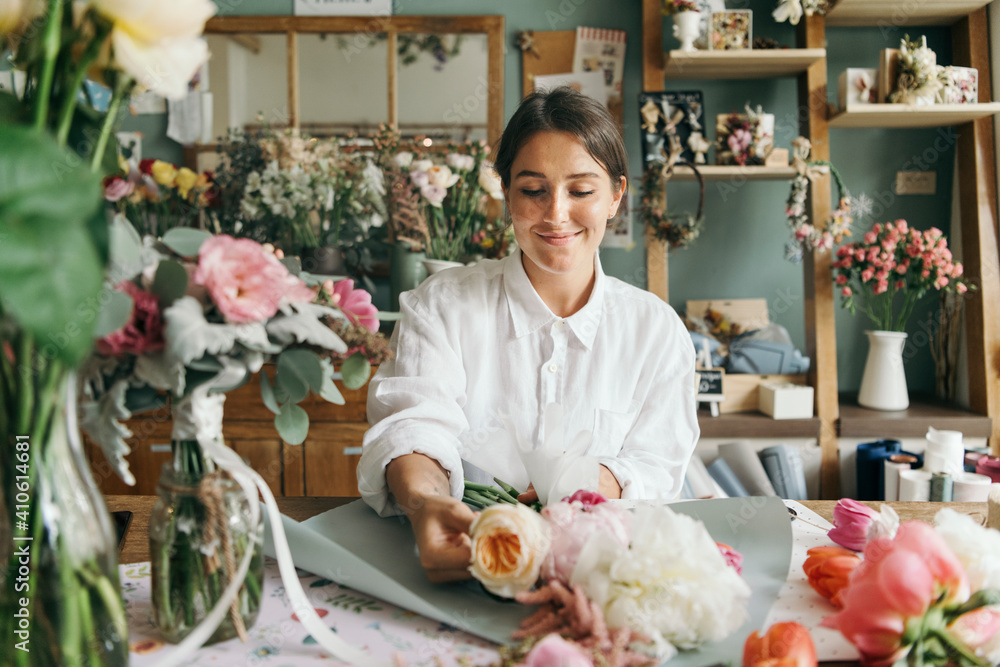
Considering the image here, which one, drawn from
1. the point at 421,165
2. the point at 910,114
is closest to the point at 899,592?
the point at 421,165

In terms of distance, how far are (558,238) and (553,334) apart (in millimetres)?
192

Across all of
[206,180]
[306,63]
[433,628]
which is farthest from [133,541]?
[306,63]

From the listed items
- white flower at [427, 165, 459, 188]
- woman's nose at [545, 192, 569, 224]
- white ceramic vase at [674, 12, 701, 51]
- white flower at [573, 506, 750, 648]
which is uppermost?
white ceramic vase at [674, 12, 701, 51]

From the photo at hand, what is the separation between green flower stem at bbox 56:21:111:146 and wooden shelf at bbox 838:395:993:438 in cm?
244

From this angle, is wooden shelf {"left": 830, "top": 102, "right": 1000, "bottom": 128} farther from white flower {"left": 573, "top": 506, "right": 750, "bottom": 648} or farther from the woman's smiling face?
white flower {"left": 573, "top": 506, "right": 750, "bottom": 648}

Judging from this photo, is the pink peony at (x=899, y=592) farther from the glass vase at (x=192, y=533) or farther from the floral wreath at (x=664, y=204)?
the floral wreath at (x=664, y=204)

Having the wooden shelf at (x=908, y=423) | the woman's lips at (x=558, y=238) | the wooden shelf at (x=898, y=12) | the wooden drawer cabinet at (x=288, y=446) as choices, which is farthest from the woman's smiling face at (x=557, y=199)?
the wooden shelf at (x=898, y=12)

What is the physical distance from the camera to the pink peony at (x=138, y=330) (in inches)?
20.6

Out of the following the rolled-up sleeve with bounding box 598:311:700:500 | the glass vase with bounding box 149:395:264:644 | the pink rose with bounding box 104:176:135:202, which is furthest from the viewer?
the rolled-up sleeve with bounding box 598:311:700:500

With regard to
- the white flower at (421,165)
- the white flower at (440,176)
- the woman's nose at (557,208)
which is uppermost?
the white flower at (421,165)

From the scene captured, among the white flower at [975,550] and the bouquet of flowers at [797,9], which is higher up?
the bouquet of flowers at [797,9]

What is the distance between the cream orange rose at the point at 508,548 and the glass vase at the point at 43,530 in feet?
1.01

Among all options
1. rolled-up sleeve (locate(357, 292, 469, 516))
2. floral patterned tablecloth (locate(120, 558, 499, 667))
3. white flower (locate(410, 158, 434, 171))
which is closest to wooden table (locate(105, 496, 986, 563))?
rolled-up sleeve (locate(357, 292, 469, 516))

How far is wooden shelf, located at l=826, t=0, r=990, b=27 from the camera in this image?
7.67 ft
